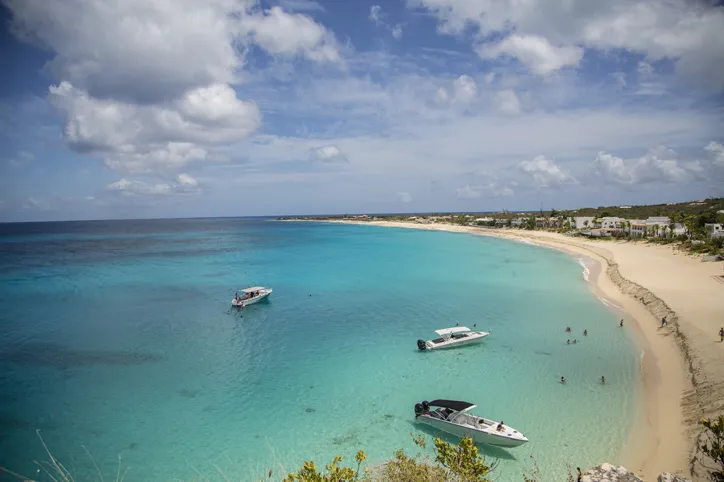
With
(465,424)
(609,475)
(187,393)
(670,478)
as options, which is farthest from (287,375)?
(670,478)

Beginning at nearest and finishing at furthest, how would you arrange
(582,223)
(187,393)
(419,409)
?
(419,409), (187,393), (582,223)

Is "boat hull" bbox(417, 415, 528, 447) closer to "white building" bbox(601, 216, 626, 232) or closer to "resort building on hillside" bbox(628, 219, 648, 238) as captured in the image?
"resort building on hillside" bbox(628, 219, 648, 238)

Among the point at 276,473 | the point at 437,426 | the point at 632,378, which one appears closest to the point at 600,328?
the point at 632,378

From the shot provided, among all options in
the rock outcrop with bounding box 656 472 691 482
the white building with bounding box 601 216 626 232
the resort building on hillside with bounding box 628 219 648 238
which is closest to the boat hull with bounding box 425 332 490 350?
the rock outcrop with bounding box 656 472 691 482

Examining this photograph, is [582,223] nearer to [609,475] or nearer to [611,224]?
[611,224]

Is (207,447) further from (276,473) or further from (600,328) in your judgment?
(600,328)

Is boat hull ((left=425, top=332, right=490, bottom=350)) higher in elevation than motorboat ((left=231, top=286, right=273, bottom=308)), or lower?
lower
